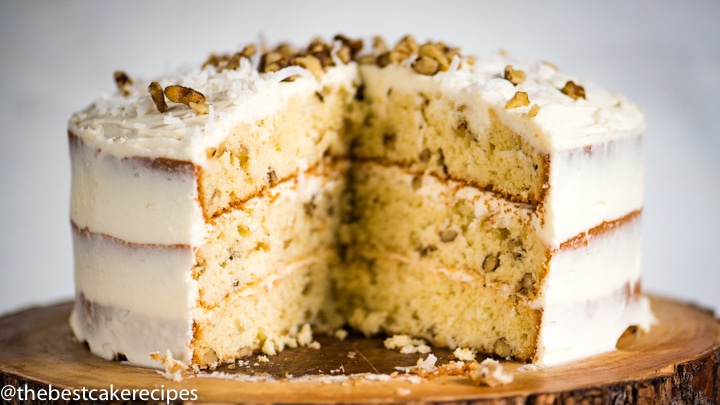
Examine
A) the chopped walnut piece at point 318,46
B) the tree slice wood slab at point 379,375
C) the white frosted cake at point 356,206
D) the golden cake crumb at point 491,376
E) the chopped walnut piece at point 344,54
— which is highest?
the chopped walnut piece at point 318,46

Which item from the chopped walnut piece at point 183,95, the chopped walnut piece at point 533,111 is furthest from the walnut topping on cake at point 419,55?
the chopped walnut piece at point 183,95

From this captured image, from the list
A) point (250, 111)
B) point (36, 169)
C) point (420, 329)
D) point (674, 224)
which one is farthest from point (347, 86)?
point (674, 224)

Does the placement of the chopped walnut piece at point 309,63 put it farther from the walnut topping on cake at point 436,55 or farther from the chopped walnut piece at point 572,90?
the chopped walnut piece at point 572,90

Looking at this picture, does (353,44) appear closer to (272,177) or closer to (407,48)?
(407,48)

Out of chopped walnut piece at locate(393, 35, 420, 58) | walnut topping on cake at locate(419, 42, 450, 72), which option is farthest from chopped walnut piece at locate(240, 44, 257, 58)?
walnut topping on cake at locate(419, 42, 450, 72)

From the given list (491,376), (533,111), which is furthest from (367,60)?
(491,376)

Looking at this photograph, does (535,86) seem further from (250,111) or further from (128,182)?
(128,182)

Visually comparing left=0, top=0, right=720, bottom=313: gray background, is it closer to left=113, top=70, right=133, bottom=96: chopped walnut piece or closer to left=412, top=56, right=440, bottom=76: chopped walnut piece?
left=113, top=70, right=133, bottom=96: chopped walnut piece
